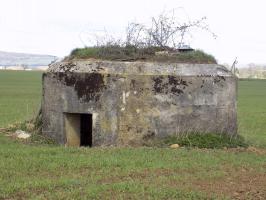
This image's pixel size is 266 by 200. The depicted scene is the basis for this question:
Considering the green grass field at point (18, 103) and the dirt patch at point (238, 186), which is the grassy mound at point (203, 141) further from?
the green grass field at point (18, 103)

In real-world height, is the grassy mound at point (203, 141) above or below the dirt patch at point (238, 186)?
above

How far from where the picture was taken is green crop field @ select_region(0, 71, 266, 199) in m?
5.95

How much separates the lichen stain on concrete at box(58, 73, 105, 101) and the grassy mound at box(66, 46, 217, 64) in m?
0.61

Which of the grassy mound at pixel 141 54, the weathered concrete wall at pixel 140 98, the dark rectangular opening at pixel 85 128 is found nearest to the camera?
the weathered concrete wall at pixel 140 98

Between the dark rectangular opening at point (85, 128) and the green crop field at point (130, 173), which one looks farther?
the dark rectangular opening at point (85, 128)

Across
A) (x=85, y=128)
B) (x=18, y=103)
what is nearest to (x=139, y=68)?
(x=85, y=128)

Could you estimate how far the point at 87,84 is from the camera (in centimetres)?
978

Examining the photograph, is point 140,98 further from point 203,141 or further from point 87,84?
point 203,141

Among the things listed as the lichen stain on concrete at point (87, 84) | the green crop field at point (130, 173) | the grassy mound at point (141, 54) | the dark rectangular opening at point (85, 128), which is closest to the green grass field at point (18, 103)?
the dark rectangular opening at point (85, 128)

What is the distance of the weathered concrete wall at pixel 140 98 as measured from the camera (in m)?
9.60

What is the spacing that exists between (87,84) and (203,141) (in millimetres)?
2430

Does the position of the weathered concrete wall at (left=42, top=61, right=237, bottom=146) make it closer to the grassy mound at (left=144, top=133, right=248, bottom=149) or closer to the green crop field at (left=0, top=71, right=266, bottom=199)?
the grassy mound at (left=144, top=133, right=248, bottom=149)

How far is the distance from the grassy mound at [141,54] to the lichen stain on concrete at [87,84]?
2.02 ft

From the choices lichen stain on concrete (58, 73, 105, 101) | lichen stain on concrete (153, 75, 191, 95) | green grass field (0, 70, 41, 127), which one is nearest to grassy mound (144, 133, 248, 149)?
lichen stain on concrete (153, 75, 191, 95)
